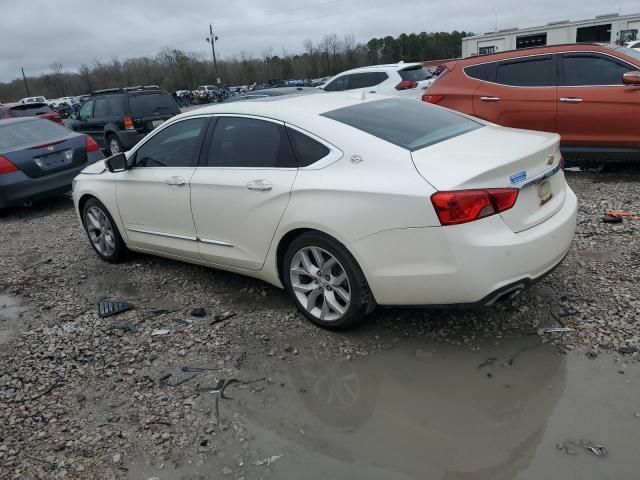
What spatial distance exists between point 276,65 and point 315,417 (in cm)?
6863

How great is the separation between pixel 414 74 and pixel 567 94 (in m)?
6.27

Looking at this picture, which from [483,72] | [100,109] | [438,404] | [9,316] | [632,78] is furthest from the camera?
[100,109]

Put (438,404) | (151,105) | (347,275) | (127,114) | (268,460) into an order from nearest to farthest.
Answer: (268,460) → (438,404) → (347,275) → (127,114) → (151,105)

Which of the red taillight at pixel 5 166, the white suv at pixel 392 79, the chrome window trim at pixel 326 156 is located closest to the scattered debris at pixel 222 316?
the chrome window trim at pixel 326 156

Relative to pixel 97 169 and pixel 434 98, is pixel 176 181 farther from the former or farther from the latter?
pixel 434 98

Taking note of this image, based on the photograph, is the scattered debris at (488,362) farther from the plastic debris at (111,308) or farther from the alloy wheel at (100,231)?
the alloy wheel at (100,231)

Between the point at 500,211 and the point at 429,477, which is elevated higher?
the point at 500,211

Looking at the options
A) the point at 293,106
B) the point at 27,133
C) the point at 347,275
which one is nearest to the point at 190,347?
the point at 347,275

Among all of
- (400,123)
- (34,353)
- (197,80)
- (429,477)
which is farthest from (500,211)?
(197,80)

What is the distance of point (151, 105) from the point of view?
44.2 feet

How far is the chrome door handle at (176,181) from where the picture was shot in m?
4.50

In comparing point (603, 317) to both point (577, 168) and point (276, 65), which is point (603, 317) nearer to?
point (577, 168)

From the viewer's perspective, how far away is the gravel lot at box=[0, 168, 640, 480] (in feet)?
9.46

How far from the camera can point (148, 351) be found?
12.7 feet
